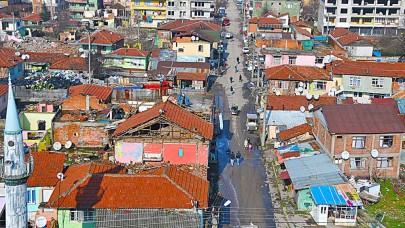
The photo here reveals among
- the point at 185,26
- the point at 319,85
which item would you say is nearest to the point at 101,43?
the point at 185,26

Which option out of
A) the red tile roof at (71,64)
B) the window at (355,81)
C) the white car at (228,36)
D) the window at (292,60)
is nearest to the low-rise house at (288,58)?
the window at (292,60)

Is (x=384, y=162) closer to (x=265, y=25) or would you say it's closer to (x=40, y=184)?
(x=40, y=184)

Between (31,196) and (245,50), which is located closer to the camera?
(31,196)

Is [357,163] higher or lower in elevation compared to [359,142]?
lower

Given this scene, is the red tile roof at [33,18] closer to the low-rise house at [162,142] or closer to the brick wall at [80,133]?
the brick wall at [80,133]

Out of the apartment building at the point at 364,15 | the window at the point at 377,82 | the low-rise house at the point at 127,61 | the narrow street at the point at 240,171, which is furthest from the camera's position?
the apartment building at the point at 364,15

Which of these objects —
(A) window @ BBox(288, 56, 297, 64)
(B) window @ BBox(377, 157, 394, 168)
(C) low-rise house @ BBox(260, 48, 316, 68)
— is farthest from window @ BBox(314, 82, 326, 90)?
(B) window @ BBox(377, 157, 394, 168)

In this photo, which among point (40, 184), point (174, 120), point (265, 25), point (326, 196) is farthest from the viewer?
point (265, 25)
